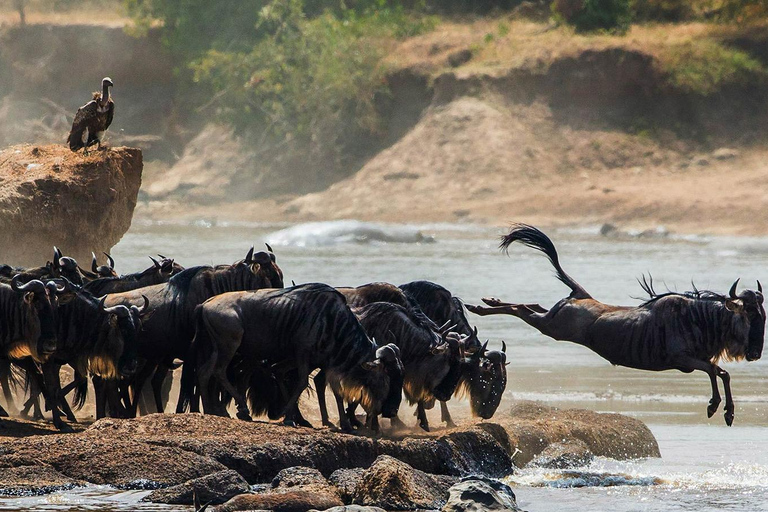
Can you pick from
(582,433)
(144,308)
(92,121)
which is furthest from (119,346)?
(92,121)

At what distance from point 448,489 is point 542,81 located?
140ft

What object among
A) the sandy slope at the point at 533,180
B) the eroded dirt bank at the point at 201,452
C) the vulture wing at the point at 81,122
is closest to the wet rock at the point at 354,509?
the eroded dirt bank at the point at 201,452

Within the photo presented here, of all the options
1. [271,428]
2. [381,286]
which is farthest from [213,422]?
[381,286]

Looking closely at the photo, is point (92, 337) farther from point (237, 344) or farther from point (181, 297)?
point (237, 344)

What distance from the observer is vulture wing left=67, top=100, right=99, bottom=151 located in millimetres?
15500

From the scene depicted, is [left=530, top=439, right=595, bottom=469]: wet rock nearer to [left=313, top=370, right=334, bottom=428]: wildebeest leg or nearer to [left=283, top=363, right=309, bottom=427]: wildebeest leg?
[left=313, top=370, right=334, bottom=428]: wildebeest leg

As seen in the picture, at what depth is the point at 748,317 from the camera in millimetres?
11961

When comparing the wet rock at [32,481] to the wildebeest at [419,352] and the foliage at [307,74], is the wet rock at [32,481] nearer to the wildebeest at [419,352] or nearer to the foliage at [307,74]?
the wildebeest at [419,352]

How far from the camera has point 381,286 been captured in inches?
471

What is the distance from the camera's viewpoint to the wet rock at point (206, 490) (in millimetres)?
8898

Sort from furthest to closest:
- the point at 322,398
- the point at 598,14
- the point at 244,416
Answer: the point at 598,14
the point at 322,398
the point at 244,416

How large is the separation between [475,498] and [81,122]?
834 centimetres

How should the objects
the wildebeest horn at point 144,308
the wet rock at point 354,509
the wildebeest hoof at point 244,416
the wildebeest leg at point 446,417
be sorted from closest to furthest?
the wet rock at point 354,509
the wildebeest hoof at point 244,416
the wildebeest horn at point 144,308
the wildebeest leg at point 446,417

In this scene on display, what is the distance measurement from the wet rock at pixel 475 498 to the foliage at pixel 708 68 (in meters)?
43.8
